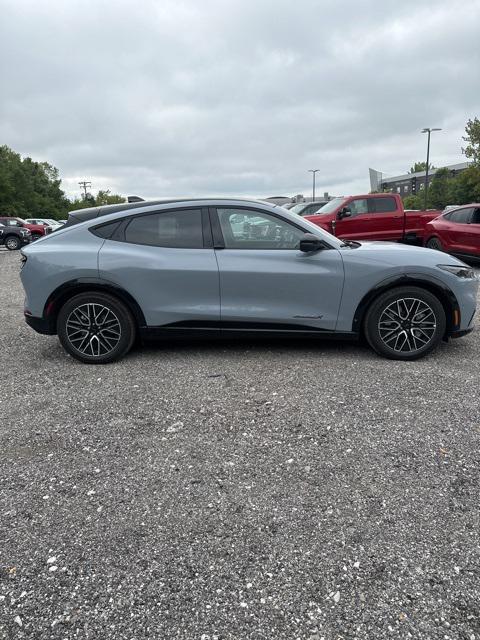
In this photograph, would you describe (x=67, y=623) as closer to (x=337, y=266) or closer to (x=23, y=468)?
(x=23, y=468)

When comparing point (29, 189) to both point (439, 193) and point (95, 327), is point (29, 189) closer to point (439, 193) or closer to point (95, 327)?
point (439, 193)

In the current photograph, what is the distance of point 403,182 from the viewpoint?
11106 centimetres

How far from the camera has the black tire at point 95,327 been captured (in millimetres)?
4340

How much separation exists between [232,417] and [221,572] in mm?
1382

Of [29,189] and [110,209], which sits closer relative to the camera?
[110,209]

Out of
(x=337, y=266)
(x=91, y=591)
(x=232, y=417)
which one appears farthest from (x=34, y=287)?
(x=91, y=591)

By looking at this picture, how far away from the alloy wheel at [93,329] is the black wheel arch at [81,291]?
6.2 inches

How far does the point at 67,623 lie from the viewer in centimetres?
169

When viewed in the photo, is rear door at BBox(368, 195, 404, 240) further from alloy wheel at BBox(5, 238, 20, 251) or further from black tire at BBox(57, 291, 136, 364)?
alloy wheel at BBox(5, 238, 20, 251)

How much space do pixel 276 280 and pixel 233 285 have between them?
1.35 feet

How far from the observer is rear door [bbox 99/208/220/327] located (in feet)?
14.1

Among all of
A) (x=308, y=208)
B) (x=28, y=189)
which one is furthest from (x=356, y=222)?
(x=28, y=189)

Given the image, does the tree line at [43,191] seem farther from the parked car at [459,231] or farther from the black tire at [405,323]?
the black tire at [405,323]

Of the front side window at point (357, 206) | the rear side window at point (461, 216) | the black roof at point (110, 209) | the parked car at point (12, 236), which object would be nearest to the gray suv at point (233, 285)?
the black roof at point (110, 209)
